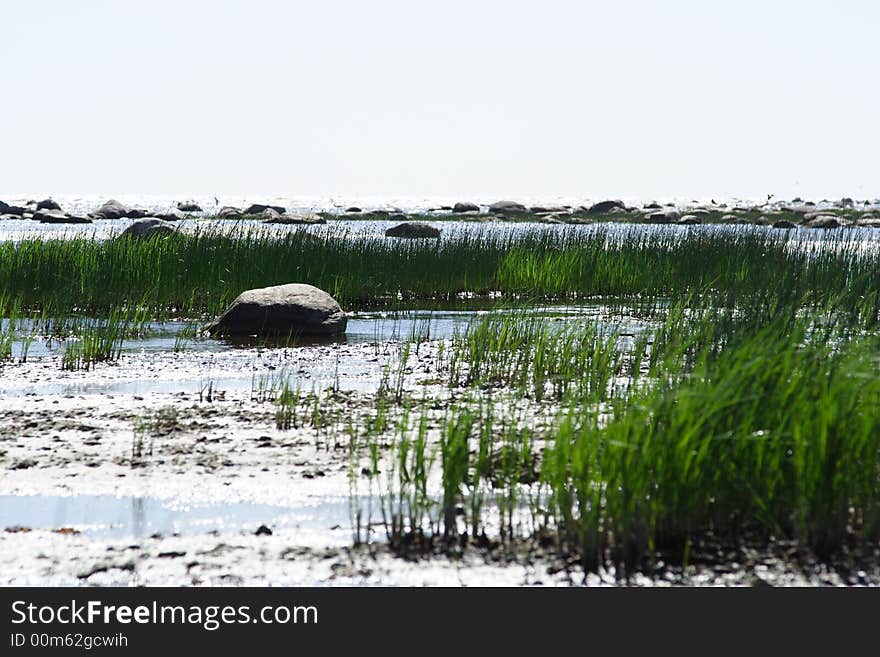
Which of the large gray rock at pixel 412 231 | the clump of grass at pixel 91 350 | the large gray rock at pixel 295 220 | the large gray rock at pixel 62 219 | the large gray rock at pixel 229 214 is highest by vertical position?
the large gray rock at pixel 412 231

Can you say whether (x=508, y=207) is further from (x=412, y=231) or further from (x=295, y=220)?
(x=412, y=231)

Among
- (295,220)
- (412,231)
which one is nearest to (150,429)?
(412,231)

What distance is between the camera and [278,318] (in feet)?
40.6

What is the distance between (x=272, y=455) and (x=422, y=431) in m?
1.73

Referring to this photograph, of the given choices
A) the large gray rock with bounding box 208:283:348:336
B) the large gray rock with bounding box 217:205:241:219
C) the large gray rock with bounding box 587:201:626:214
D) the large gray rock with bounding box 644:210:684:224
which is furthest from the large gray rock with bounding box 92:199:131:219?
the large gray rock with bounding box 208:283:348:336

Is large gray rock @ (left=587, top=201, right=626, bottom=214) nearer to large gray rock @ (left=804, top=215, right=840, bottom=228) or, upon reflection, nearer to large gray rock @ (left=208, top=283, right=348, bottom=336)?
large gray rock @ (left=804, top=215, right=840, bottom=228)

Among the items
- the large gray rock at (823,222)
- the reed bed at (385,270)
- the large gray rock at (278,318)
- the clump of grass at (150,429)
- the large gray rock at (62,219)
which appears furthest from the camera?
the large gray rock at (62,219)

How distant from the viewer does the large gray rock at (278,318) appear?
40.3 ft

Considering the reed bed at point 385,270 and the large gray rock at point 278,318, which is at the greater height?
the reed bed at point 385,270

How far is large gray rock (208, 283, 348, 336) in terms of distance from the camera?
40.3ft

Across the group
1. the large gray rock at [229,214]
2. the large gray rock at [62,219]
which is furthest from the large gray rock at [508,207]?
the large gray rock at [62,219]

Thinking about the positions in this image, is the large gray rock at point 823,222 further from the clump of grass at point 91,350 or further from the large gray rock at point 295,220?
the clump of grass at point 91,350

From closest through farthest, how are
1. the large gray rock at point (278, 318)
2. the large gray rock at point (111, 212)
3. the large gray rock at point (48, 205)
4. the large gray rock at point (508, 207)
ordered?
1. the large gray rock at point (278, 318)
2. the large gray rock at point (111, 212)
3. the large gray rock at point (48, 205)
4. the large gray rock at point (508, 207)

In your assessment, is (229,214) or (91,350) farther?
(229,214)
